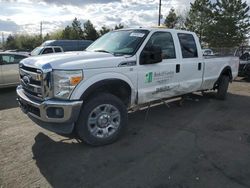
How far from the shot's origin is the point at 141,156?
14.2ft

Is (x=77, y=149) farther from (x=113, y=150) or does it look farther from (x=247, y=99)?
(x=247, y=99)

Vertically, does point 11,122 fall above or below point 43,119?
below

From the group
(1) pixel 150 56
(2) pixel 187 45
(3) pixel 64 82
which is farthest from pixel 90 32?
(3) pixel 64 82

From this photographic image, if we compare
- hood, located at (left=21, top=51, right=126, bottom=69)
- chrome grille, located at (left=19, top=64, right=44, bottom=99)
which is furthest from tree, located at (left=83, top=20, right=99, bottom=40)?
hood, located at (left=21, top=51, right=126, bottom=69)

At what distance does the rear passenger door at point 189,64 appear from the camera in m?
6.30

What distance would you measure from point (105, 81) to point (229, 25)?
4080 centimetres

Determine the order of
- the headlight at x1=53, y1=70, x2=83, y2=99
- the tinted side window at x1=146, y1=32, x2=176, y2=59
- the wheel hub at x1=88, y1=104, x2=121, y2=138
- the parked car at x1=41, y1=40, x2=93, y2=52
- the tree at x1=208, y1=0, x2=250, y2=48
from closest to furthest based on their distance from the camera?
the headlight at x1=53, y1=70, x2=83, y2=99, the wheel hub at x1=88, y1=104, x2=121, y2=138, the tinted side window at x1=146, y1=32, x2=176, y2=59, the parked car at x1=41, y1=40, x2=93, y2=52, the tree at x1=208, y1=0, x2=250, y2=48

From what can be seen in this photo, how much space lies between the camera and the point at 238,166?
400cm

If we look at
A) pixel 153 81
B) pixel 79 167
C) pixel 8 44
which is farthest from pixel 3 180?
pixel 8 44

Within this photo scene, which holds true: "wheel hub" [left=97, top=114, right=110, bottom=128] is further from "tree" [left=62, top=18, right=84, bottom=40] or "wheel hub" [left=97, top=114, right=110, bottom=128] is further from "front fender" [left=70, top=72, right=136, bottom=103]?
"tree" [left=62, top=18, right=84, bottom=40]

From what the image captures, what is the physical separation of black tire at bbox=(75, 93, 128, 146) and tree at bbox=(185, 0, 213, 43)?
4050cm

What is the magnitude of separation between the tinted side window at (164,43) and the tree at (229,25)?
38.1m

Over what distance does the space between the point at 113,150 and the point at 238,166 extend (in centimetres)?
192

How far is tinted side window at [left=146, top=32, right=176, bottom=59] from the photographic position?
18.4 feet
